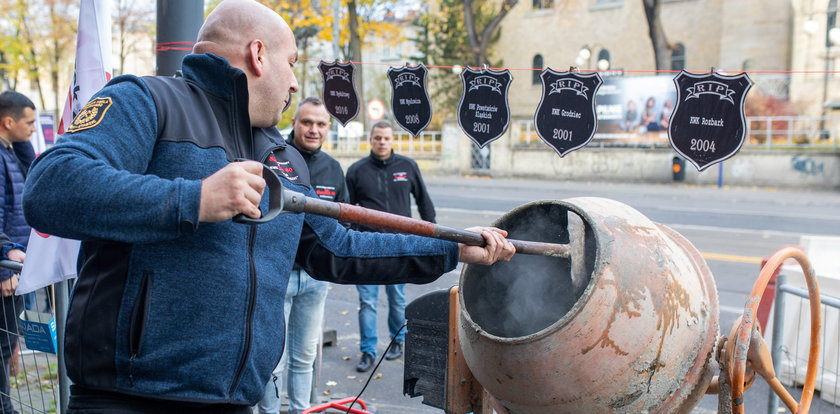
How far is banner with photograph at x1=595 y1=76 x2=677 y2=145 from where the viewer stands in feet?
84.5


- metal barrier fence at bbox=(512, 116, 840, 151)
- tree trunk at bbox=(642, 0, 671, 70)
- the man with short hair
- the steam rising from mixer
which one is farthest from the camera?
tree trunk at bbox=(642, 0, 671, 70)

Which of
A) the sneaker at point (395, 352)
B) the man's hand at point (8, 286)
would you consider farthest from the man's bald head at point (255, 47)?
the sneaker at point (395, 352)

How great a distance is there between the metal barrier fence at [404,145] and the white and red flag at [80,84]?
76.9 ft

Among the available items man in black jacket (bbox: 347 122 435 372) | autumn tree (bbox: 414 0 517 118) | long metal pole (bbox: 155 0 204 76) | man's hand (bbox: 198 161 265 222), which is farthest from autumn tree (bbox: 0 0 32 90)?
man's hand (bbox: 198 161 265 222)

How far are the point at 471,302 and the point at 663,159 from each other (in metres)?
21.9

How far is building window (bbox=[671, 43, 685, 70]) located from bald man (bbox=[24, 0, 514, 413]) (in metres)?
35.2

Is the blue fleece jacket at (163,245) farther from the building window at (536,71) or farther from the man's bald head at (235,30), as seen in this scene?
the building window at (536,71)

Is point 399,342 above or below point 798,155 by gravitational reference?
below

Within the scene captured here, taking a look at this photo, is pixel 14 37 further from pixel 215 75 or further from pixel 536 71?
pixel 215 75

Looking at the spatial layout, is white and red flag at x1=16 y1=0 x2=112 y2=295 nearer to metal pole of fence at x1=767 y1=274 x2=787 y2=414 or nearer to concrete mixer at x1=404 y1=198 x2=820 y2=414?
concrete mixer at x1=404 y1=198 x2=820 y2=414

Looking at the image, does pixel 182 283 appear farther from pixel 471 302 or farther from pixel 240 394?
pixel 471 302

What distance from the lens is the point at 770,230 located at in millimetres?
A: 14008

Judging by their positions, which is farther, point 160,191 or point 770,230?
point 770,230

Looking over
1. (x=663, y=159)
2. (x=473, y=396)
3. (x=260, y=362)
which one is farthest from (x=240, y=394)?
(x=663, y=159)
